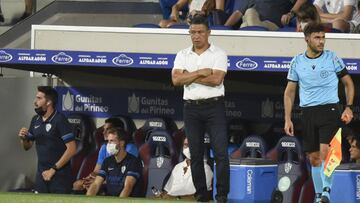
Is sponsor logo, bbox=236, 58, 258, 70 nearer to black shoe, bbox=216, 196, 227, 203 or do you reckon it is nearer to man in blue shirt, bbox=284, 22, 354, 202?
man in blue shirt, bbox=284, 22, 354, 202

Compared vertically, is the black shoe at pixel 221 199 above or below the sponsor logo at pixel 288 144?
below

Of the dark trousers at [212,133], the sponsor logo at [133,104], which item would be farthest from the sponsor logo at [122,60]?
the dark trousers at [212,133]

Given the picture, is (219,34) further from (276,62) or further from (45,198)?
(45,198)

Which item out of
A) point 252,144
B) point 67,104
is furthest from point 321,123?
point 67,104

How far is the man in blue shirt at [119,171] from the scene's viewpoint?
14.1 metres

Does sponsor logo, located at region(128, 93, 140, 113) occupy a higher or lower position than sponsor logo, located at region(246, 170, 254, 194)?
higher

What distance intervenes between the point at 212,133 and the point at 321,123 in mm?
1126

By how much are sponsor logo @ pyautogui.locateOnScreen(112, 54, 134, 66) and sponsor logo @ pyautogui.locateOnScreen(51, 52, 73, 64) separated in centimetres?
59

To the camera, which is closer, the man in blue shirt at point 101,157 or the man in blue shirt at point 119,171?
the man in blue shirt at point 119,171

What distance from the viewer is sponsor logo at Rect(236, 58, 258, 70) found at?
44.2ft

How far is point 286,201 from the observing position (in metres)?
13.3

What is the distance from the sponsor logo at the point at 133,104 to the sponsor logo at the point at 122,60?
6.19 feet

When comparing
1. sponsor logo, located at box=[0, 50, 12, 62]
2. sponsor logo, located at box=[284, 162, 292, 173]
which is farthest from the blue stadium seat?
sponsor logo, located at box=[284, 162, 292, 173]

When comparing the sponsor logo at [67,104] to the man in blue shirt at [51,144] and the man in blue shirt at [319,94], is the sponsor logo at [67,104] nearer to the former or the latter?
the man in blue shirt at [51,144]
